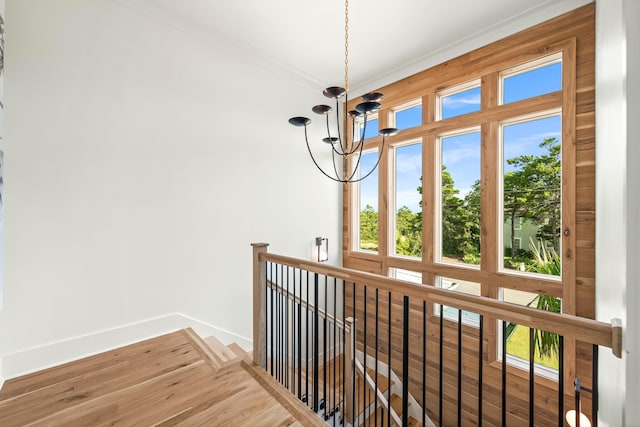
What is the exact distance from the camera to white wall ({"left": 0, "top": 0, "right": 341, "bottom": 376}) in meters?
2.11

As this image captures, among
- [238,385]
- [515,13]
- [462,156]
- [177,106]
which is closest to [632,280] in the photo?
[238,385]

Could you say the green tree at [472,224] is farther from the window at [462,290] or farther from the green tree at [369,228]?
the green tree at [369,228]

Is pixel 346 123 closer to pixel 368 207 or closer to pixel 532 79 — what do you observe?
pixel 368 207

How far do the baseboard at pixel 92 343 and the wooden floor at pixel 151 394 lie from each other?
0.08m

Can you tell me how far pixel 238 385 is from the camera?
2.00m

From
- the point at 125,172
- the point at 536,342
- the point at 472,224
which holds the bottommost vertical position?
the point at 536,342

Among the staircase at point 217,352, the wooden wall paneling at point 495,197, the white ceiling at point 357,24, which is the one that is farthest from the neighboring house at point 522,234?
the staircase at point 217,352

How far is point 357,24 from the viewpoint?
285 centimetres

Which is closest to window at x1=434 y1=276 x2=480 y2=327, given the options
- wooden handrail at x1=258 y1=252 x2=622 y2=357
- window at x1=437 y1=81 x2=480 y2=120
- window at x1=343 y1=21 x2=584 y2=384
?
window at x1=343 y1=21 x2=584 y2=384

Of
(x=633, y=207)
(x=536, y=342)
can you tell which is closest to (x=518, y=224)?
(x=536, y=342)

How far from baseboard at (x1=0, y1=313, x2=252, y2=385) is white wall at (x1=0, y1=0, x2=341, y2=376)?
0.15ft

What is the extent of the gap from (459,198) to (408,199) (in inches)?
26.3

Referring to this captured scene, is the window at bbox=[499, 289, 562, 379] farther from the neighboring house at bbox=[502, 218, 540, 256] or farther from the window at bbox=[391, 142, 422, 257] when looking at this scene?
the window at bbox=[391, 142, 422, 257]

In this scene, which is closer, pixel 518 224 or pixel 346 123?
pixel 518 224
